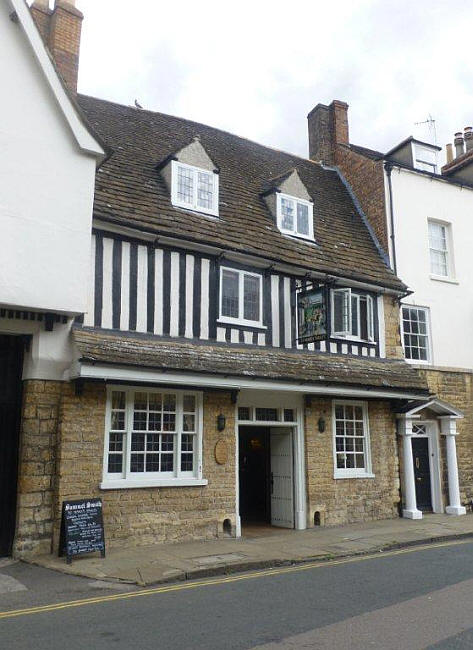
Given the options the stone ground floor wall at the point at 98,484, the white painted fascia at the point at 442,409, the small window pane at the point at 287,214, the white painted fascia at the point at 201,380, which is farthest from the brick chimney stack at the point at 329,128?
the stone ground floor wall at the point at 98,484

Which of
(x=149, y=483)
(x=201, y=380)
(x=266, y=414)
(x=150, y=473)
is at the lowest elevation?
(x=149, y=483)

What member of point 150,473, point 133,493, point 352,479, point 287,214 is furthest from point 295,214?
point 133,493

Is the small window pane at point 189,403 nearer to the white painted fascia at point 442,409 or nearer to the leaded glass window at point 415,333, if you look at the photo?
the white painted fascia at point 442,409

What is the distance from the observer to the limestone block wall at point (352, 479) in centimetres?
1352

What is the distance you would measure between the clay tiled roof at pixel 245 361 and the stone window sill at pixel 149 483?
218cm

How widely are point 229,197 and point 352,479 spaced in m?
7.66

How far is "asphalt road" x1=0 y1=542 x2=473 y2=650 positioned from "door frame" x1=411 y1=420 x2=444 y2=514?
722 cm

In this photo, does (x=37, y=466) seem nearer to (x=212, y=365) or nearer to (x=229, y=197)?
(x=212, y=365)

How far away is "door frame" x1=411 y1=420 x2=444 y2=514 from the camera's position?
16078 millimetres

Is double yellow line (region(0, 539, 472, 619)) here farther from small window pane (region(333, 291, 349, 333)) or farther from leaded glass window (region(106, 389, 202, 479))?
small window pane (region(333, 291, 349, 333))

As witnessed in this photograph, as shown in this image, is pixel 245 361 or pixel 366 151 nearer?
pixel 245 361

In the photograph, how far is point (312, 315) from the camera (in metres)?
13.4

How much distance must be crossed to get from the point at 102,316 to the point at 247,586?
18.4 ft

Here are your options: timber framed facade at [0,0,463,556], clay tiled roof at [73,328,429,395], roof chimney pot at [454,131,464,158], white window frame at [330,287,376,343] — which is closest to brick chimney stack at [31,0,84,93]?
timber framed facade at [0,0,463,556]
